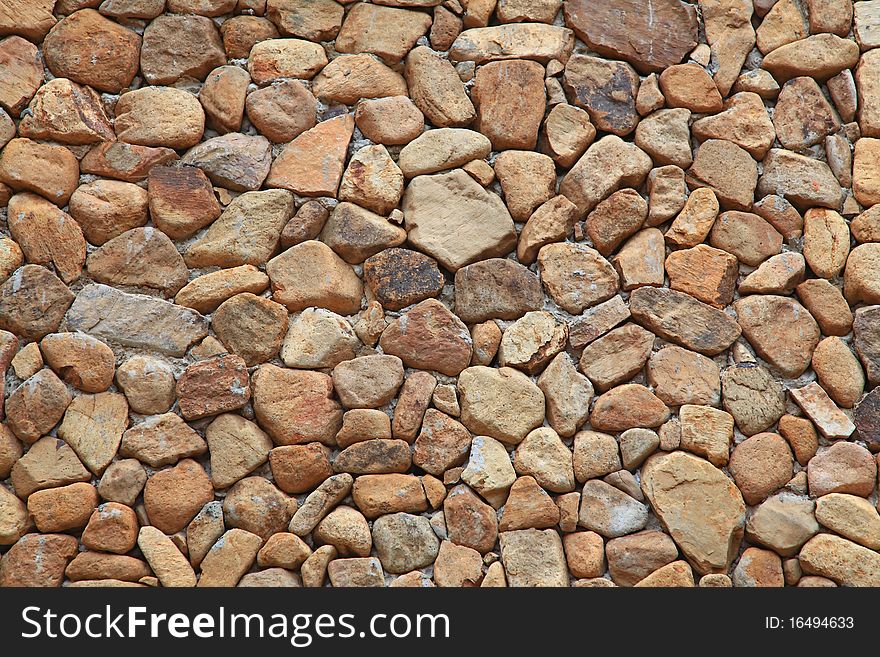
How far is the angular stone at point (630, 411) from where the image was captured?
2.33 m

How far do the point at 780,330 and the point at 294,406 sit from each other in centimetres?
135

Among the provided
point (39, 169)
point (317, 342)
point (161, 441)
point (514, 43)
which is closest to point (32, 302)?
point (39, 169)

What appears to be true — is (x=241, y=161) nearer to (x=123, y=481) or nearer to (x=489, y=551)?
(x=123, y=481)

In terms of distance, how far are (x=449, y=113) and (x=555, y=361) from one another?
80cm

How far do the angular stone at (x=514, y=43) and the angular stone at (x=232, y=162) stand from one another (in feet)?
2.19

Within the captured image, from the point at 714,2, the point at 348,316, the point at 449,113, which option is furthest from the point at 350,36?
the point at 714,2

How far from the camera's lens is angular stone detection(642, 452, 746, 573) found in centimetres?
225

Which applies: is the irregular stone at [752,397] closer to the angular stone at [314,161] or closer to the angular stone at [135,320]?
the angular stone at [314,161]

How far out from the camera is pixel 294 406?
233 centimetres

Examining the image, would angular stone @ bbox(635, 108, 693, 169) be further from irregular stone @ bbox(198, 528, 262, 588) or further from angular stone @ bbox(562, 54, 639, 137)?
irregular stone @ bbox(198, 528, 262, 588)

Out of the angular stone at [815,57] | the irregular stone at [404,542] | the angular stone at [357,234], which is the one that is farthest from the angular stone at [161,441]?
the angular stone at [815,57]

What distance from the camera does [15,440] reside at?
A: 2279 millimetres

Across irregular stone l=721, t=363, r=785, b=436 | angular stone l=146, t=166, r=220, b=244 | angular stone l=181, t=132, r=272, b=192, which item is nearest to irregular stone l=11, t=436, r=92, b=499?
angular stone l=146, t=166, r=220, b=244

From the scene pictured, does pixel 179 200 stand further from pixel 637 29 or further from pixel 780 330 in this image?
pixel 780 330
